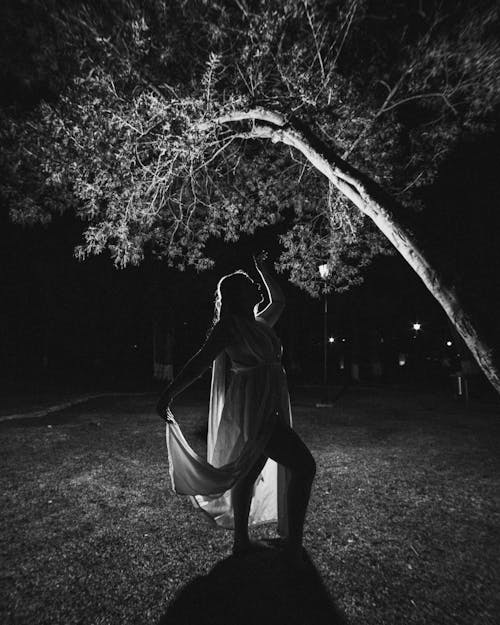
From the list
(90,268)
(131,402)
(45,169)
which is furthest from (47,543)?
(90,268)

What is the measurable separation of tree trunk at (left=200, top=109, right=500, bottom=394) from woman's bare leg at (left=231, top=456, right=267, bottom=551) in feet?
7.20

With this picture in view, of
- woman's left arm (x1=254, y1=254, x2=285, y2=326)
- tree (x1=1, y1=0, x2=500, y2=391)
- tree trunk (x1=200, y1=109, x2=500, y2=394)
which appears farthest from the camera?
tree (x1=1, y1=0, x2=500, y2=391)

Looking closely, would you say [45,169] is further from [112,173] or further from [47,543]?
[47,543]

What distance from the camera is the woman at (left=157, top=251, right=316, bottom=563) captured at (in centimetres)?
267

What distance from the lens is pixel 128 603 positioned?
97.9 inches

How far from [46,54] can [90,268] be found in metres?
18.9

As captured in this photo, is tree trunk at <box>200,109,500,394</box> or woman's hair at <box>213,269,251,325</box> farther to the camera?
tree trunk at <box>200,109,500,394</box>

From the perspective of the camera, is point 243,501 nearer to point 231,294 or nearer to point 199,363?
point 199,363

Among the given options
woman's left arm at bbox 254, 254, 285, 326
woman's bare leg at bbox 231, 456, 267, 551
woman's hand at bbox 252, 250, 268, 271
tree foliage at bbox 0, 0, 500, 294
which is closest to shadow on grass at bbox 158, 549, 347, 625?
woman's bare leg at bbox 231, 456, 267, 551

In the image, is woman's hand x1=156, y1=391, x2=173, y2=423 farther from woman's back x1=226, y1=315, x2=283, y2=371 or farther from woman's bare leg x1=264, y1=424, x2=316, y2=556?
woman's bare leg x1=264, y1=424, x2=316, y2=556

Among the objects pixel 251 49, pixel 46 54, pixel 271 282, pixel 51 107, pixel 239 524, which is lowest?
pixel 239 524

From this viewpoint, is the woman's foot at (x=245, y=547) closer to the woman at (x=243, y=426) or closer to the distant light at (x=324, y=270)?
the woman at (x=243, y=426)

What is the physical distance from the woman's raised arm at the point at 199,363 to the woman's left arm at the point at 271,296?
0.59m

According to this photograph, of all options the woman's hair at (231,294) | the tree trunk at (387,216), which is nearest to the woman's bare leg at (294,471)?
the woman's hair at (231,294)
